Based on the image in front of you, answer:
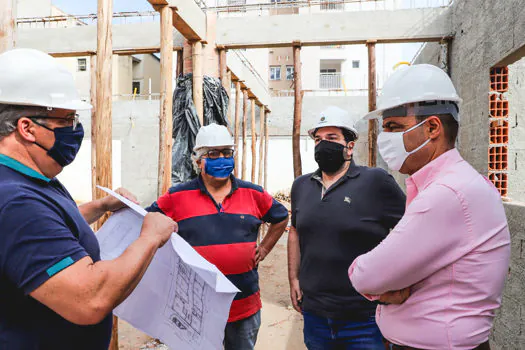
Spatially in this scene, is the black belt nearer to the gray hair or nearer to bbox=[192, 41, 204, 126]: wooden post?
the gray hair

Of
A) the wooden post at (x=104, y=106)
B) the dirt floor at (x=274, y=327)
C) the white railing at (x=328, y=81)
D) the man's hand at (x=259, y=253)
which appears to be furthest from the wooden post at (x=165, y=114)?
the white railing at (x=328, y=81)

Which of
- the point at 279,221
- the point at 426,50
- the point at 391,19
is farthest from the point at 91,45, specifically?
the point at 426,50

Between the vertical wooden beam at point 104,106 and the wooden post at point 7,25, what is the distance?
3.72 feet

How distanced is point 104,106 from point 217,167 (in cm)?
140

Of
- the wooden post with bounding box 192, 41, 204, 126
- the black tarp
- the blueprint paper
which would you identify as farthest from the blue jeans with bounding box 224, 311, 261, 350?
the wooden post with bounding box 192, 41, 204, 126

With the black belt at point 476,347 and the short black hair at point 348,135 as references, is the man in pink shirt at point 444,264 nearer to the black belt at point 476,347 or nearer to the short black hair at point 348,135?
the black belt at point 476,347

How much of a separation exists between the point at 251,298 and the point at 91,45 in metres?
6.92

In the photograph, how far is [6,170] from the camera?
129 cm

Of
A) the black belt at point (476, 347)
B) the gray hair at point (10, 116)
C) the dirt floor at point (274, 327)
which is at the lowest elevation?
the dirt floor at point (274, 327)

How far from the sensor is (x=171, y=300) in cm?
186

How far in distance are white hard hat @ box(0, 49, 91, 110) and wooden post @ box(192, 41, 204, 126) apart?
171 inches

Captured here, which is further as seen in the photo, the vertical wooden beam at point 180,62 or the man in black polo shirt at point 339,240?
the vertical wooden beam at point 180,62

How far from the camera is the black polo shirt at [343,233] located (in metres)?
2.43

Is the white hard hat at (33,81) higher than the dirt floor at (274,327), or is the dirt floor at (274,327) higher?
the white hard hat at (33,81)
